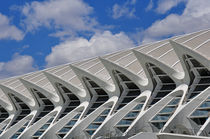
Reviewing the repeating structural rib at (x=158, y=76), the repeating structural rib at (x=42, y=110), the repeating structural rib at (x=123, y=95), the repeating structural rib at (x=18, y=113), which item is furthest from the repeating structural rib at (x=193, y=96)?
the repeating structural rib at (x=18, y=113)

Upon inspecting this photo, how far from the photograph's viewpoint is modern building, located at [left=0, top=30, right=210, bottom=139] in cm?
2562

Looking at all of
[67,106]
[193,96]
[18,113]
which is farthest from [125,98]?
[18,113]

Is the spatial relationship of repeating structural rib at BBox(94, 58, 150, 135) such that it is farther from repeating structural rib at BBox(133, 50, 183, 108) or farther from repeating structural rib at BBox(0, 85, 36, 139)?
repeating structural rib at BBox(0, 85, 36, 139)

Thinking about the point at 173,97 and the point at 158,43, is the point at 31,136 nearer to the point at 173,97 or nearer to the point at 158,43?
the point at 173,97

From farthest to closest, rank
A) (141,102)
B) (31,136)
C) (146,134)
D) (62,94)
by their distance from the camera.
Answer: (62,94) < (31,136) < (141,102) < (146,134)

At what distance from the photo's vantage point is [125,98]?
3400 centimetres

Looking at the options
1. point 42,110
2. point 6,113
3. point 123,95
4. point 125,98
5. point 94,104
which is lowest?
point 125,98

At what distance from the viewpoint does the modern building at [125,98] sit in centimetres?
2562

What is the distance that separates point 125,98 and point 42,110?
1460 centimetres

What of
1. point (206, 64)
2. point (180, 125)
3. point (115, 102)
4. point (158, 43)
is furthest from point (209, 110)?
point (158, 43)

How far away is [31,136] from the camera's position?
34500mm

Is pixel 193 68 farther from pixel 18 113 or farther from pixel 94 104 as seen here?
pixel 18 113

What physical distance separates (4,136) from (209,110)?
2731cm

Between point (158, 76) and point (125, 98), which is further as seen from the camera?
point (125, 98)
